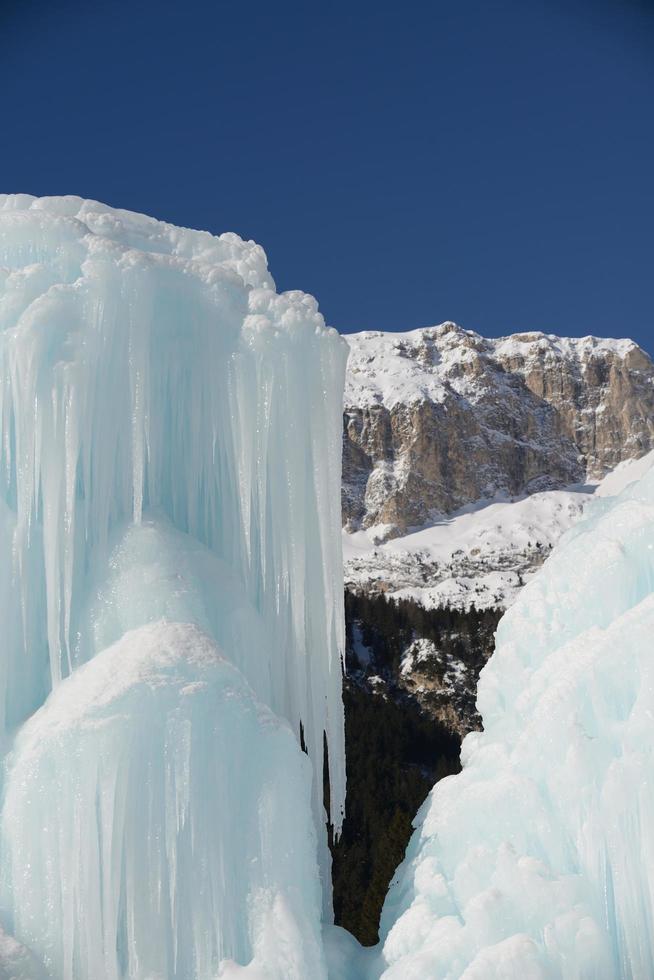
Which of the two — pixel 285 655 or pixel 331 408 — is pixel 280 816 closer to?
pixel 285 655

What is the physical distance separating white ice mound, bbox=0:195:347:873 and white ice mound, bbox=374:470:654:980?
193 centimetres

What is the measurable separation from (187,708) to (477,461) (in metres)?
188

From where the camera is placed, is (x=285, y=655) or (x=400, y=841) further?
(x=400, y=841)

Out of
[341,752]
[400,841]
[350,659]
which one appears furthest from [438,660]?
[341,752]

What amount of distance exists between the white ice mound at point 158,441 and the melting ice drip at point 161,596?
3cm

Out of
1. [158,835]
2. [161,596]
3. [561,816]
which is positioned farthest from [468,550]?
[158,835]

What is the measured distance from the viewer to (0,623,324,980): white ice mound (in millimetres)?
9578

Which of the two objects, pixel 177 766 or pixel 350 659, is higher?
pixel 177 766

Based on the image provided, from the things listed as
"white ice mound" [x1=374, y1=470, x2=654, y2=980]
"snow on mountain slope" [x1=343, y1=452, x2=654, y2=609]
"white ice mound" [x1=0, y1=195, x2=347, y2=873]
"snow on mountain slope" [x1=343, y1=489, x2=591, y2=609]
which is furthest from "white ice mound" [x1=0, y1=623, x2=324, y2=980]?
"snow on mountain slope" [x1=343, y1=489, x2=591, y2=609]

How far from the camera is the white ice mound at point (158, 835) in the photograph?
958 cm

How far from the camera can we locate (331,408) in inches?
535

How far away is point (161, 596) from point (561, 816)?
16.0 ft

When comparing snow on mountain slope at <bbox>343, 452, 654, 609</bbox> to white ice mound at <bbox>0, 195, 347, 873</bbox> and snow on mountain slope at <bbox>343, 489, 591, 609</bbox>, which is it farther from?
white ice mound at <bbox>0, 195, 347, 873</bbox>

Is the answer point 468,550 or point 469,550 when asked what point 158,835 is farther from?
point 468,550
